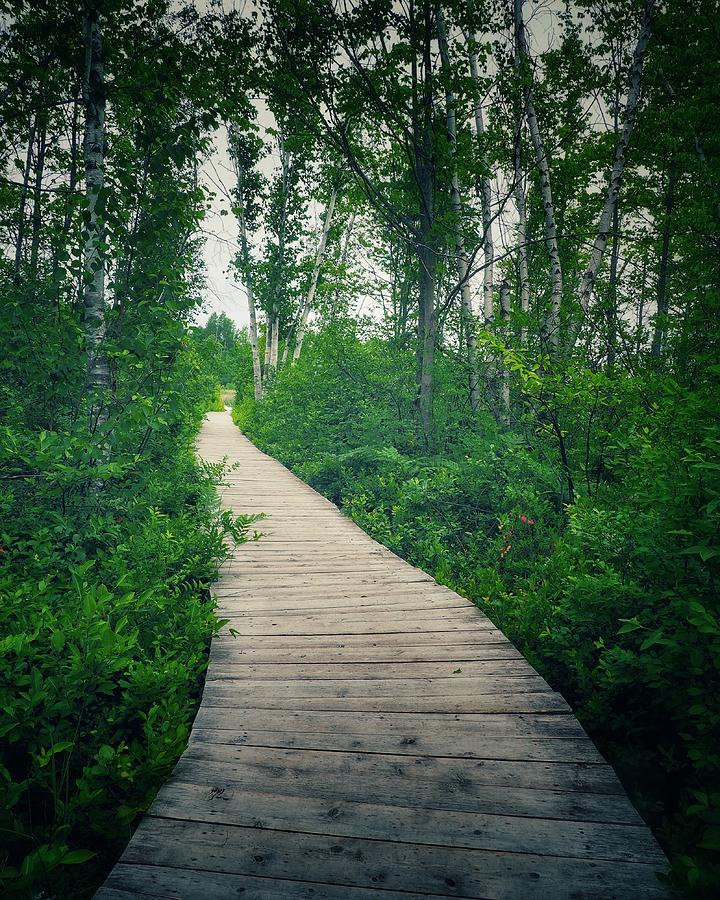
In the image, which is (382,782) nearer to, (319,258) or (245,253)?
(319,258)

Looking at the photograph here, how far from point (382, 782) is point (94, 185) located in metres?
5.27

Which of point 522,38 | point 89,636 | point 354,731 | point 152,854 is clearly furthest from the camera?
point 522,38

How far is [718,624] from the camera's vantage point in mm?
1904

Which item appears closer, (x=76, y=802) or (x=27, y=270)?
(x=76, y=802)

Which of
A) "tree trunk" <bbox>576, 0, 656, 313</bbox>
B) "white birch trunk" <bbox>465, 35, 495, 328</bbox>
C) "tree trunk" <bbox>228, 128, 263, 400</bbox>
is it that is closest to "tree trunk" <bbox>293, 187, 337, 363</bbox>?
"tree trunk" <bbox>228, 128, 263, 400</bbox>

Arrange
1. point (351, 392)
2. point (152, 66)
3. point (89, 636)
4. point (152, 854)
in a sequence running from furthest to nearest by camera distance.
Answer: point (351, 392) → point (152, 66) → point (89, 636) → point (152, 854)

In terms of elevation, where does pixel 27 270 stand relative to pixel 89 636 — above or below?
above

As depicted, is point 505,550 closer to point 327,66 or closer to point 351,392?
point 351,392

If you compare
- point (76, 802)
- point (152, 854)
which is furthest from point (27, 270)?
point (152, 854)

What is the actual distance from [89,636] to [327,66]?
956cm

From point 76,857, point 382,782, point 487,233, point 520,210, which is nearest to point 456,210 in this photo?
point 487,233

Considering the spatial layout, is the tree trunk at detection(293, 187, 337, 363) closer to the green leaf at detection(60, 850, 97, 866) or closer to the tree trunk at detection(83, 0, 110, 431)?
the tree trunk at detection(83, 0, 110, 431)

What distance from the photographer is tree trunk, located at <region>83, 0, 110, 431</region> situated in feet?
12.8

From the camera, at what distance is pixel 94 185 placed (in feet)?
13.4
